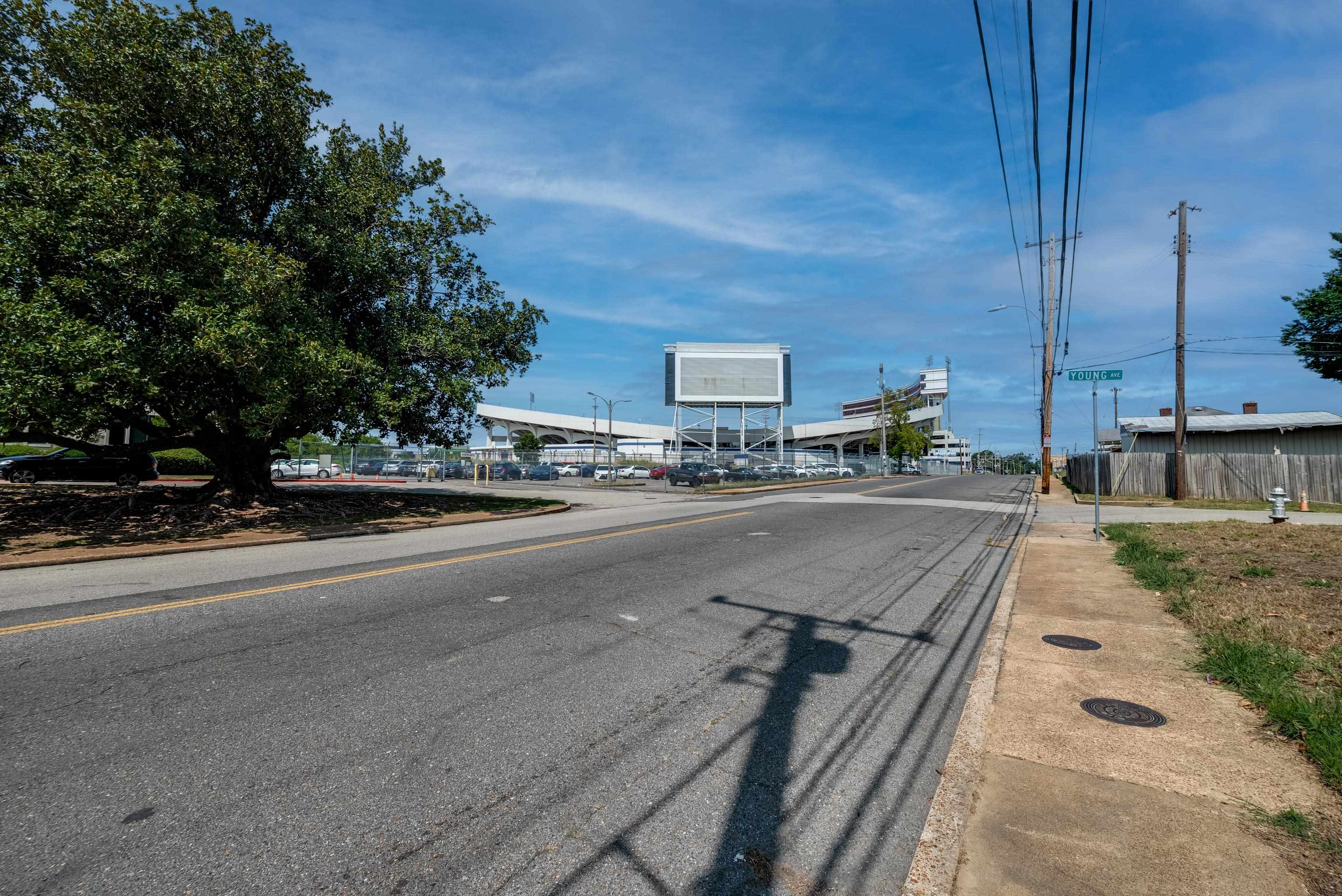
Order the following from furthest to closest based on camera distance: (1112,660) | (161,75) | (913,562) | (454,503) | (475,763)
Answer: (454,503) < (161,75) < (913,562) < (1112,660) < (475,763)

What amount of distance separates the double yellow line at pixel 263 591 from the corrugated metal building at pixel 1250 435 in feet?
112

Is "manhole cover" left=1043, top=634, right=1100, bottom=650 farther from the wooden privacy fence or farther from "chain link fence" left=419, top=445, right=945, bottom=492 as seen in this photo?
"chain link fence" left=419, top=445, right=945, bottom=492

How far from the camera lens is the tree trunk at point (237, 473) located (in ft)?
57.4

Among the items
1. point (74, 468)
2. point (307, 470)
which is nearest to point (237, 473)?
point (74, 468)

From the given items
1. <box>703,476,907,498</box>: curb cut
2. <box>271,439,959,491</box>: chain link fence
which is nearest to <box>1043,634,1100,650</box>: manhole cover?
<box>703,476,907,498</box>: curb cut

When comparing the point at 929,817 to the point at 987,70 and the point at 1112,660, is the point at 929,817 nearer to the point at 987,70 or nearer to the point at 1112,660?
the point at 1112,660

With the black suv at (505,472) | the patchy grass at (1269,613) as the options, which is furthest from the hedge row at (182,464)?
the patchy grass at (1269,613)

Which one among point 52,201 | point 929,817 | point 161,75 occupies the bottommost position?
point 929,817

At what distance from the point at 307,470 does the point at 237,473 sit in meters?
29.1

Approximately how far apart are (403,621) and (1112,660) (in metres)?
6.55

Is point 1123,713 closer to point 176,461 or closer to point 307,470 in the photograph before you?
point 176,461

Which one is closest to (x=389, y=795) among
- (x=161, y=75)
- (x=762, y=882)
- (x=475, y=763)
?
(x=475, y=763)

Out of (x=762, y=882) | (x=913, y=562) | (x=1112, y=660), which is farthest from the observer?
(x=913, y=562)

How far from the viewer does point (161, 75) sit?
14.1m
